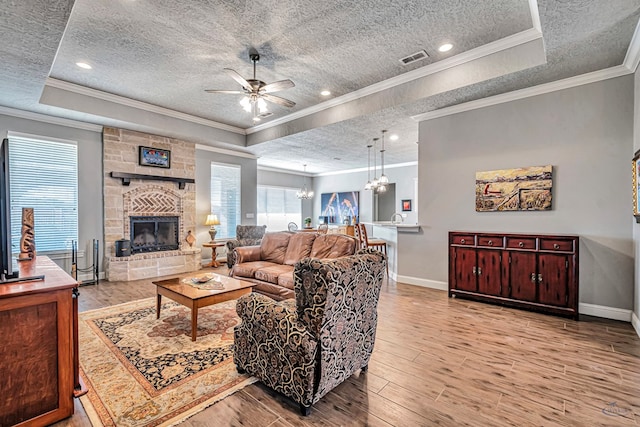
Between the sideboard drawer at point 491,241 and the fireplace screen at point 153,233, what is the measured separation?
233 inches

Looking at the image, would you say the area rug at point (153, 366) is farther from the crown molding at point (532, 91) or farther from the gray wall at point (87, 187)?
the crown molding at point (532, 91)

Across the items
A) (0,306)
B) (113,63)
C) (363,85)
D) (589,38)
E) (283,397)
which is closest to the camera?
(0,306)

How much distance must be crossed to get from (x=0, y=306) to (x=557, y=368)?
383 centimetres

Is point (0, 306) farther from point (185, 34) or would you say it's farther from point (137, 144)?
point (137, 144)

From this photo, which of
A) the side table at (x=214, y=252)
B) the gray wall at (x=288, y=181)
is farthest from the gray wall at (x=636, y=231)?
the gray wall at (x=288, y=181)

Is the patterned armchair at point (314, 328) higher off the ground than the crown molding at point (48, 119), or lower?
lower

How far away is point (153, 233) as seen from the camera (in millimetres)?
6117

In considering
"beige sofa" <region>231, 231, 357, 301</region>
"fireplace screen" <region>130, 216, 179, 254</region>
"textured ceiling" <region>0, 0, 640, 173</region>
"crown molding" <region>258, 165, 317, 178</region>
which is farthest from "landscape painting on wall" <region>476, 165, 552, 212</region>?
"crown molding" <region>258, 165, 317, 178</region>

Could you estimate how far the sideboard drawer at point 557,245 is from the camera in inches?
137

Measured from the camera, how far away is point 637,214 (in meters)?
3.03

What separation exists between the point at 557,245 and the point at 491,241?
2.32 ft

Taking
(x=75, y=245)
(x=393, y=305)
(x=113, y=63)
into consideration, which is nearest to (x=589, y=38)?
(x=393, y=305)

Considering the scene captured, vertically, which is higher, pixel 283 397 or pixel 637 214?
pixel 637 214

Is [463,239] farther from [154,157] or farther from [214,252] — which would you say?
[154,157]
